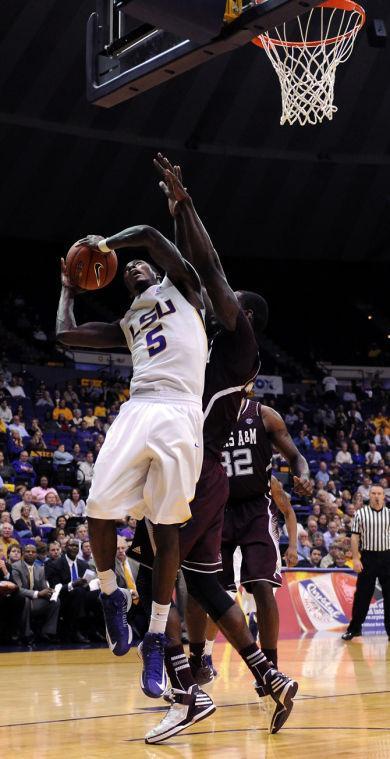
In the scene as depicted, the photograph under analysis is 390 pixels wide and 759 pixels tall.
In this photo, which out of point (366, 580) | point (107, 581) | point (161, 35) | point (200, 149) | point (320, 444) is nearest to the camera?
point (107, 581)

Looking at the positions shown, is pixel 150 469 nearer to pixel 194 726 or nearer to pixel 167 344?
pixel 167 344

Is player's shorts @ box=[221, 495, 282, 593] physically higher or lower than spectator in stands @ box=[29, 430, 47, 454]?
lower

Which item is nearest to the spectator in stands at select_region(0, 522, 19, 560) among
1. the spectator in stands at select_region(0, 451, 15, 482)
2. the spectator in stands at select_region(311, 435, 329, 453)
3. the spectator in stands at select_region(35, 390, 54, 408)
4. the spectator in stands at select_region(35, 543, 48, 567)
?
the spectator in stands at select_region(35, 543, 48, 567)

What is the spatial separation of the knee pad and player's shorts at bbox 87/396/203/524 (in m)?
0.44

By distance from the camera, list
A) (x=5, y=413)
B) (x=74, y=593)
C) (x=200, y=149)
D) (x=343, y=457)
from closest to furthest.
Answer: (x=74, y=593) → (x=5, y=413) → (x=343, y=457) → (x=200, y=149)

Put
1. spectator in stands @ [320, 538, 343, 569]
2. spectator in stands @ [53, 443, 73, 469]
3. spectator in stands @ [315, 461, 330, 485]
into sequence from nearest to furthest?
spectator in stands @ [320, 538, 343, 569] → spectator in stands @ [53, 443, 73, 469] → spectator in stands @ [315, 461, 330, 485]

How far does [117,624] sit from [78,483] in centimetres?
1267

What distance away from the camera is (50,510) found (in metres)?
15.1

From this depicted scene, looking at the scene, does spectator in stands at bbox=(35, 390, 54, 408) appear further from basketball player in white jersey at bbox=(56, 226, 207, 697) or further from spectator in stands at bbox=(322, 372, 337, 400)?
basketball player in white jersey at bbox=(56, 226, 207, 697)

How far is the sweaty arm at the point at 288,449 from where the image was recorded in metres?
6.09

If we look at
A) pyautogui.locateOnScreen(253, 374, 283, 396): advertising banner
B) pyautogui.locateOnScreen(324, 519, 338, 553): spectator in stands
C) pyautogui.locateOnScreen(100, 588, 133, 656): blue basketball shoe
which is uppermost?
pyautogui.locateOnScreen(253, 374, 283, 396): advertising banner

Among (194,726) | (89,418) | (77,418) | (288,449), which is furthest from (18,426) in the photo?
(194,726)

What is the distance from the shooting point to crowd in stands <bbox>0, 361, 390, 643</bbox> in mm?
12031

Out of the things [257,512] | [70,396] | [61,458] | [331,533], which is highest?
[70,396]
